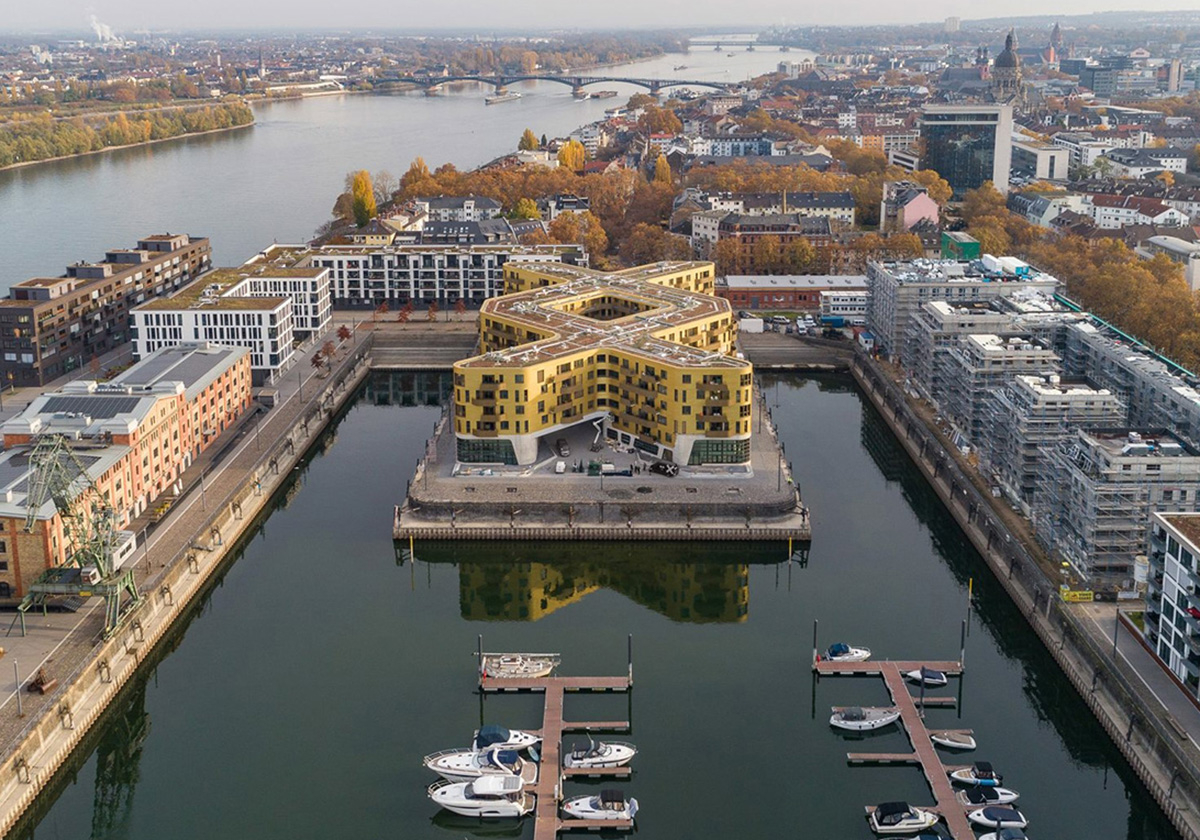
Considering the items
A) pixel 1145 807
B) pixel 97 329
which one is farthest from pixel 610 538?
pixel 97 329

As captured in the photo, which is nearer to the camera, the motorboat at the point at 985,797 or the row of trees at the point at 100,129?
the motorboat at the point at 985,797

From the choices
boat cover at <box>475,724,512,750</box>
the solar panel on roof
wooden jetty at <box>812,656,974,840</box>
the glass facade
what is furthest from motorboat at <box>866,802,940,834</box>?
the glass facade

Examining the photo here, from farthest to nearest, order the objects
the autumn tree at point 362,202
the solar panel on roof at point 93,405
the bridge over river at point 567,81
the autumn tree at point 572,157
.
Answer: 1. the bridge over river at point 567,81
2. the autumn tree at point 572,157
3. the autumn tree at point 362,202
4. the solar panel on roof at point 93,405

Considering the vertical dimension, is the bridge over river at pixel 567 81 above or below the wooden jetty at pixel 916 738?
above

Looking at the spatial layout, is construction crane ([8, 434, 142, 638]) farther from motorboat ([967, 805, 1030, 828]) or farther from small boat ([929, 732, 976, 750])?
motorboat ([967, 805, 1030, 828])

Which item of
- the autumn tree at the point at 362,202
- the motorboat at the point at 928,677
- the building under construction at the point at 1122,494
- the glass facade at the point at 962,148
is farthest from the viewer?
the glass facade at the point at 962,148

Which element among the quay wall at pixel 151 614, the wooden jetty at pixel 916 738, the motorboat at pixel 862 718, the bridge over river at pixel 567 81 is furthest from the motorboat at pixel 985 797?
the bridge over river at pixel 567 81

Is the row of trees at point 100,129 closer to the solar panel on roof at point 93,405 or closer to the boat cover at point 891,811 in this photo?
the solar panel on roof at point 93,405
